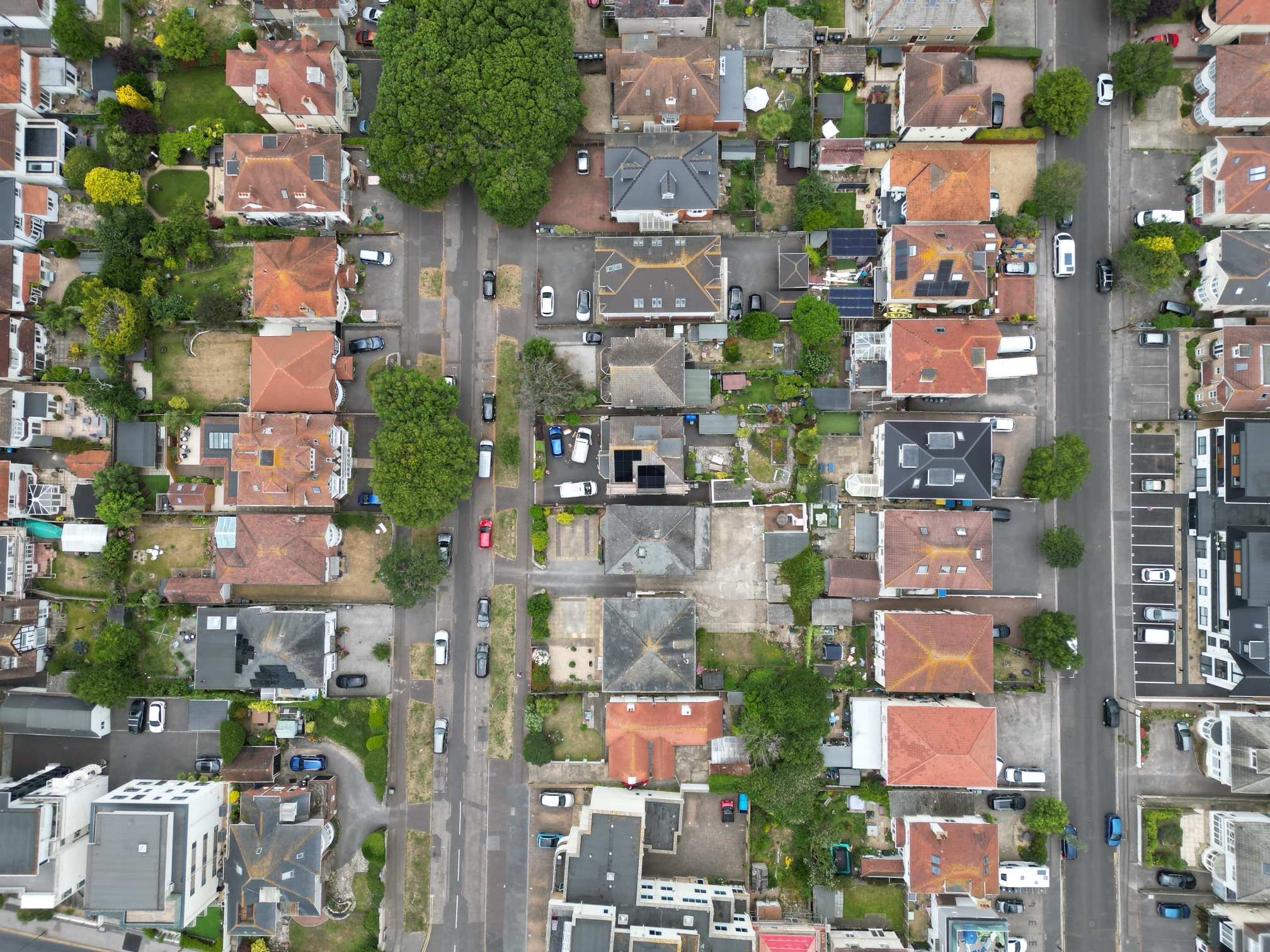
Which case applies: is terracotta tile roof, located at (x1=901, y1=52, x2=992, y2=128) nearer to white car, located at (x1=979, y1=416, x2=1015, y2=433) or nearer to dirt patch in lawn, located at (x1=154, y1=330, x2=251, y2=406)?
white car, located at (x1=979, y1=416, x2=1015, y2=433)

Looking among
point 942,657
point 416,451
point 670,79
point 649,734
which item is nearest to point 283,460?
point 416,451

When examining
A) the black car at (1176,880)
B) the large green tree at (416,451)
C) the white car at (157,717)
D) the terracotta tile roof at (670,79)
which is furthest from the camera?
the white car at (157,717)

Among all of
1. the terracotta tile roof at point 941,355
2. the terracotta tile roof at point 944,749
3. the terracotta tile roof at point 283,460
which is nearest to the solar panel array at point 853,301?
the terracotta tile roof at point 941,355

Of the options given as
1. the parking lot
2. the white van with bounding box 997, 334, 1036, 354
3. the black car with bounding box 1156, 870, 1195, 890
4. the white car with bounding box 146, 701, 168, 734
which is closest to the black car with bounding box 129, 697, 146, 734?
the white car with bounding box 146, 701, 168, 734

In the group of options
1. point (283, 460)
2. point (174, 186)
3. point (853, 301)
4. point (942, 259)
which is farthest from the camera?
point (174, 186)

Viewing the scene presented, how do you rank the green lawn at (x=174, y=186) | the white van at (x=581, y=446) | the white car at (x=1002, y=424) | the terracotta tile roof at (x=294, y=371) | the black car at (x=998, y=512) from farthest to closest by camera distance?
the green lawn at (x=174, y=186) < the white van at (x=581, y=446) < the black car at (x=998, y=512) < the white car at (x=1002, y=424) < the terracotta tile roof at (x=294, y=371)

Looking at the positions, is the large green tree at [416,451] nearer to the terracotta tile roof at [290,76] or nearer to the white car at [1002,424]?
the terracotta tile roof at [290,76]

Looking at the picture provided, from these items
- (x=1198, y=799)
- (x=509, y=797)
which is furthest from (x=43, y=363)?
(x=1198, y=799)

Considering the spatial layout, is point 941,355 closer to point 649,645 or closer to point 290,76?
point 649,645
